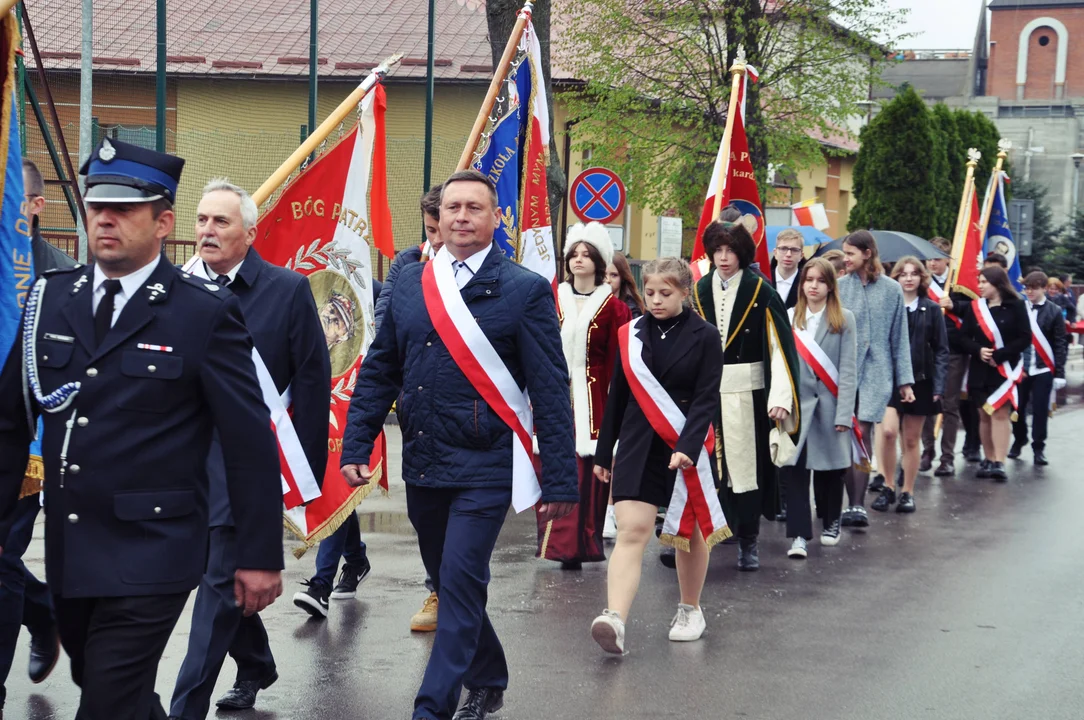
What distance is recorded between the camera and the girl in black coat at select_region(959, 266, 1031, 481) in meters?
13.7

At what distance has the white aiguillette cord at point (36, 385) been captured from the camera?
353 cm

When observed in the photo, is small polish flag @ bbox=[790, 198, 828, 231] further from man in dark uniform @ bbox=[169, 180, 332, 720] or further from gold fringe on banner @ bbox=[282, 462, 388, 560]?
man in dark uniform @ bbox=[169, 180, 332, 720]

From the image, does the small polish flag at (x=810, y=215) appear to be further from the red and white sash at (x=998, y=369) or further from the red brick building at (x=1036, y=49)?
the red brick building at (x=1036, y=49)

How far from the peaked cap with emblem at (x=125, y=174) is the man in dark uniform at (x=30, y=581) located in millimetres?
1908

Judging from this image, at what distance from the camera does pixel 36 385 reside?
3568 millimetres

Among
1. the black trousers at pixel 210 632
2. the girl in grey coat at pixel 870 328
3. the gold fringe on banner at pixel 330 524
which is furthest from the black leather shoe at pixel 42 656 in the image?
the girl in grey coat at pixel 870 328

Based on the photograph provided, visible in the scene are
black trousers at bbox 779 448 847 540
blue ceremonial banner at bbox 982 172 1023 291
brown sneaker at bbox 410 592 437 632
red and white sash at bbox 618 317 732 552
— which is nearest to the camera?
red and white sash at bbox 618 317 732 552

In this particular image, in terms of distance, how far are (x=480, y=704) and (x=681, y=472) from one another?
188cm

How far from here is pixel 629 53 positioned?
26.8 metres

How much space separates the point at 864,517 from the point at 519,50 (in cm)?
413

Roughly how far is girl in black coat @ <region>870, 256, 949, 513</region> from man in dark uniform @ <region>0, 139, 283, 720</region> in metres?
8.39

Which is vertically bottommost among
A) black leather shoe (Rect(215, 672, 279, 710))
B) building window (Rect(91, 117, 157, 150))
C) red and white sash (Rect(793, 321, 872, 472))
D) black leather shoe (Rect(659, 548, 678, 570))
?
black leather shoe (Rect(659, 548, 678, 570))

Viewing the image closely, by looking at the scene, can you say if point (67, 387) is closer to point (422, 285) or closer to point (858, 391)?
point (422, 285)

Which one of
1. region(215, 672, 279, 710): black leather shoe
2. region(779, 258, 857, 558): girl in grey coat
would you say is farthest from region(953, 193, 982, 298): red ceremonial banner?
region(215, 672, 279, 710): black leather shoe
